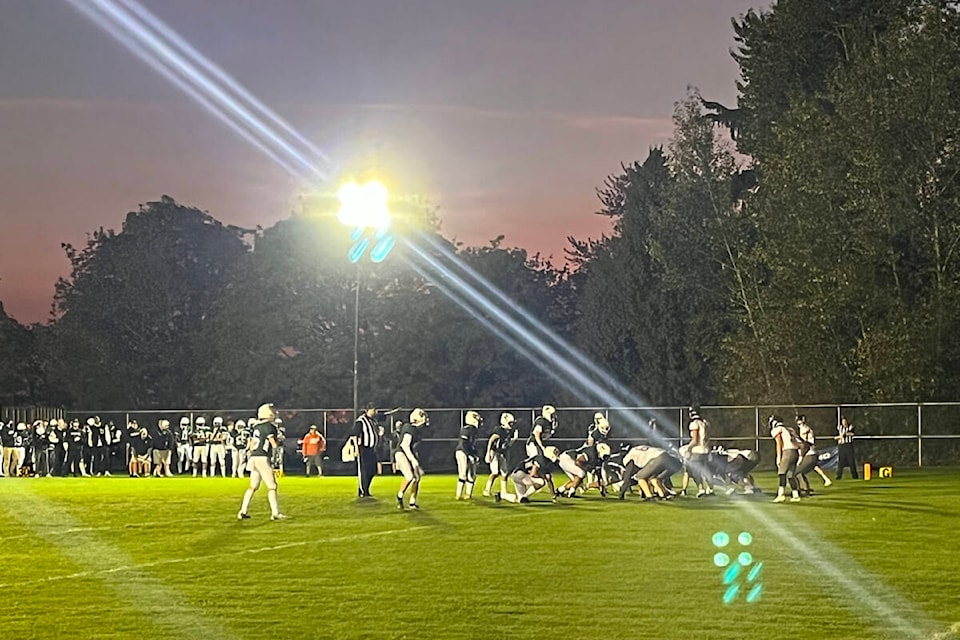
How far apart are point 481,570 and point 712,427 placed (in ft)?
119

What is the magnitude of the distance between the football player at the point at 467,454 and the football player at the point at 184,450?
2224 cm

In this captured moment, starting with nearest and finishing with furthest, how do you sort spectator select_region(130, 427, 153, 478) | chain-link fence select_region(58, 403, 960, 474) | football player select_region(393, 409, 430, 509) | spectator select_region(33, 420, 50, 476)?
1. football player select_region(393, 409, 430, 509)
2. chain-link fence select_region(58, 403, 960, 474)
3. spectator select_region(33, 420, 50, 476)
4. spectator select_region(130, 427, 153, 478)

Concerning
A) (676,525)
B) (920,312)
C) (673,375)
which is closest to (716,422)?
(920,312)

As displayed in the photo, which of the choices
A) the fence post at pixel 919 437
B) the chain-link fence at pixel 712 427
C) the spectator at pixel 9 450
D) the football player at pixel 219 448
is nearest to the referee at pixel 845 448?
the chain-link fence at pixel 712 427

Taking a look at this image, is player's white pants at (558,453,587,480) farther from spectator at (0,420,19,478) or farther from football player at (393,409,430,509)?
spectator at (0,420,19,478)

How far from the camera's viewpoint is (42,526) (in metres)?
25.0

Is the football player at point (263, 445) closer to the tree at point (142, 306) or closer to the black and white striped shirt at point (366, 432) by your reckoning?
the black and white striped shirt at point (366, 432)

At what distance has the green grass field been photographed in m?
13.5

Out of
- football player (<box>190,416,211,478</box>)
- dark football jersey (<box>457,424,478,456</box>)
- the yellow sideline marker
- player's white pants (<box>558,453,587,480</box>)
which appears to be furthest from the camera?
football player (<box>190,416,211,478</box>)

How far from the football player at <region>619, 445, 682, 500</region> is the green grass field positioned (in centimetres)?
87

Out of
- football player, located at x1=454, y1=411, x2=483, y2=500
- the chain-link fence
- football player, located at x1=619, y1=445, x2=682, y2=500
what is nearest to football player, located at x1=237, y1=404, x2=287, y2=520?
football player, located at x1=454, y1=411, x2=483, y2=500

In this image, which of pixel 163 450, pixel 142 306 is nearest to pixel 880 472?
pixel 163 450

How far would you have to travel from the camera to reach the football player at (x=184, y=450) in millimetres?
51938

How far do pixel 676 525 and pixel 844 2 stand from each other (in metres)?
39.9
